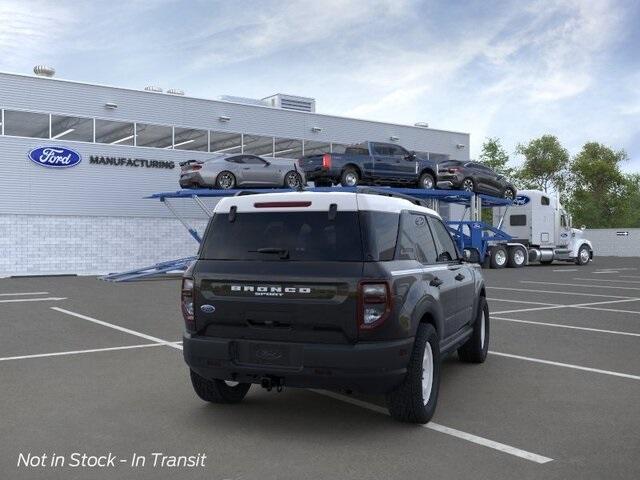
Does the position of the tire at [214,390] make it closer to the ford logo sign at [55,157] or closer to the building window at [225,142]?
the ford logo sign at [55,157]

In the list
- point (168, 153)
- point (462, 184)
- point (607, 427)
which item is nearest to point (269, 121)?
point (168, 153)

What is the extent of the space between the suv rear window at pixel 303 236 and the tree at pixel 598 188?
221 ft

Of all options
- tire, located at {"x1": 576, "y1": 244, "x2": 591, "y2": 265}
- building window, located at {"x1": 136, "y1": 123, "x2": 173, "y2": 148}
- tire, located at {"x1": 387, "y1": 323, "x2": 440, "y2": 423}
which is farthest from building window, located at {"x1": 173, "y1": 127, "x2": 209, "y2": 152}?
tire, located at {"x1": 387, "y1": 323, "x2": 440, "y2": 423}

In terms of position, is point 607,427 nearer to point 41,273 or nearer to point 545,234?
point 41,273

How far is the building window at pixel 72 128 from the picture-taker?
26.6 metres

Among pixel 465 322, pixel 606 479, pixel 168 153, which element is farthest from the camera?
A: pixel 168 153

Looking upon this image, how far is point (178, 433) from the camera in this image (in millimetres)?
4945

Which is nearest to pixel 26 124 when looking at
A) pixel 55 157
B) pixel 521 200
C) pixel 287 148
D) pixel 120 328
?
pixel 55 157

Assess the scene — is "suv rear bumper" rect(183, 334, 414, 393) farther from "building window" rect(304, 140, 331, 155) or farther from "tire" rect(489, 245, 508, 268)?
"building window" rect(304, 140, 331, 155)

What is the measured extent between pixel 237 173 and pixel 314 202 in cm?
1924

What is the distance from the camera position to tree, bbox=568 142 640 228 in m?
67.0

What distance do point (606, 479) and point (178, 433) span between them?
2.91 m

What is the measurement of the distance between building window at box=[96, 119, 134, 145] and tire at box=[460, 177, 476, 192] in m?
14.0

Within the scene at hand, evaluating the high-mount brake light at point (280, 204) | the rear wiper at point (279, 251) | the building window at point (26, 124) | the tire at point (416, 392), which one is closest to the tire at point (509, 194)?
the building window at point (26, 124)
